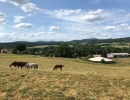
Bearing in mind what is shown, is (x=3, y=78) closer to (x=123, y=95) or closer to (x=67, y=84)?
(x=67, y=84)

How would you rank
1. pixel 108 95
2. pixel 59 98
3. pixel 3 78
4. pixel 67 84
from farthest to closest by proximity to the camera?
pixel 3 78 → pixel 67 84 → pixel 108 95 → pixel 59 98

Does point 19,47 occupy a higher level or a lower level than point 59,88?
higher

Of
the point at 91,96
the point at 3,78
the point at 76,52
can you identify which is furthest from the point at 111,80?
the point at 76,52

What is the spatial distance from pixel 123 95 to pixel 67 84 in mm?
4410

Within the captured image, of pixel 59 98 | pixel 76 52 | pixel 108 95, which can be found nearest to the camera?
pixel 59 98

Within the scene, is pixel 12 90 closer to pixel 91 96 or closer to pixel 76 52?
pixel 91 96

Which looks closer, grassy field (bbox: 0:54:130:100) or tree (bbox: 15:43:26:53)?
grassy field (bbox: 0:54:130:100)

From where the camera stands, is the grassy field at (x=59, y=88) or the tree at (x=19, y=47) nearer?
the grassy field at (x=59, y=88)

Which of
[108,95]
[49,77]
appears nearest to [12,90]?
[49,77]

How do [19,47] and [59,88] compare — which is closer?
[59,88]

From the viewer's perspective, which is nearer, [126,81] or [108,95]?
[108,95]

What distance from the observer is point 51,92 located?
14648 millimetres

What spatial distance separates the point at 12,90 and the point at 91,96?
588 centimetres

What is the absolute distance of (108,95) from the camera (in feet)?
48.7
